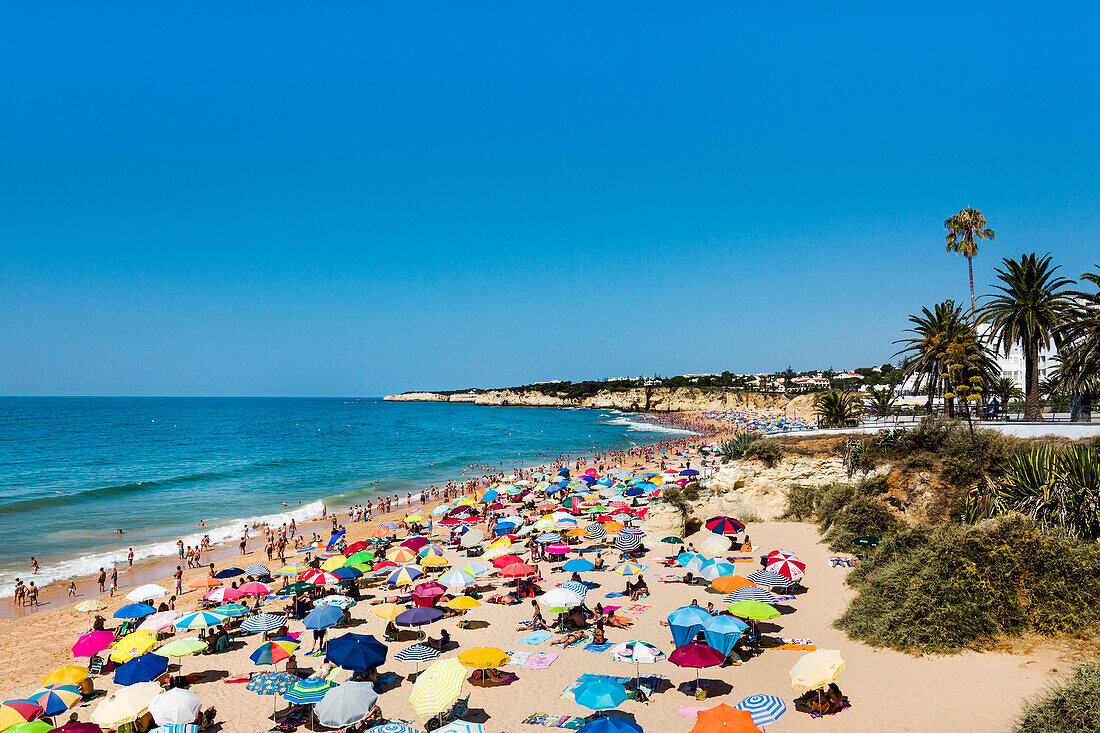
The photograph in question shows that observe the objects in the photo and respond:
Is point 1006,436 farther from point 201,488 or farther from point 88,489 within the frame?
point 88,489

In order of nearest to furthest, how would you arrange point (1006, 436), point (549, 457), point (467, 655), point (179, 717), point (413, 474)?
point (179, 717), point (467, 655), point (1006, 436), point (413, 474), point (549, 457)

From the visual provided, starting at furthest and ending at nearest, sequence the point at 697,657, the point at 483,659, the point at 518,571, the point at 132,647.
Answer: the point at 518,571, the point at 132,647, the point at 483,659, the point at 697,657

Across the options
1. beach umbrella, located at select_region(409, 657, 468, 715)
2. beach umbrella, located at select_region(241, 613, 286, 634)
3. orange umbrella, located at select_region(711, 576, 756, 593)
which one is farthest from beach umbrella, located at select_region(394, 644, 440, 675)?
orange umbrella, located at select_region(711, 576, 756, 593)

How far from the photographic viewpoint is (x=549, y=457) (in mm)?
60594

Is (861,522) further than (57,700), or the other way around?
(861,522)

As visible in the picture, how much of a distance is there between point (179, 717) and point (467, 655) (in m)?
4.72

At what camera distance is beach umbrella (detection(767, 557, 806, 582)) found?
620 inches

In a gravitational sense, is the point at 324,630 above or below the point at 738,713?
below

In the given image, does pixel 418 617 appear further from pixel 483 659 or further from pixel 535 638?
pixel 483 659

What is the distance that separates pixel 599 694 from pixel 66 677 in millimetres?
10528

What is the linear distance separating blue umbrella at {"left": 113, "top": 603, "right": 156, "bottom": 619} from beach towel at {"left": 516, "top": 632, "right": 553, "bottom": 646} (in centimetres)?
949

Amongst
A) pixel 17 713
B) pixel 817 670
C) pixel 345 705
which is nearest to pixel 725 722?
pixel 817 670

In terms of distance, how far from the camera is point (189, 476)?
48.7 metres

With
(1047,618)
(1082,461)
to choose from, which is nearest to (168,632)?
(1047,618)
